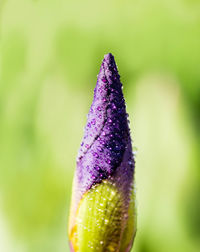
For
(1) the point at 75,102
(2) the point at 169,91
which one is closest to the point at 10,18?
(1) the point at 75,102

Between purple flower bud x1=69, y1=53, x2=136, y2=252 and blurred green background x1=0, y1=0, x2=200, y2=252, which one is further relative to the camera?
blurred green background x1=0, y1=0, x2=200, y2=252

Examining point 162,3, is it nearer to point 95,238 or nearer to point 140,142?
point 140,142

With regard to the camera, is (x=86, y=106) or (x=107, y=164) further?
(x=86, y=106)

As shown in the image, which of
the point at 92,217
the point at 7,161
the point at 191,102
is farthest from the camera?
the point at 7,161

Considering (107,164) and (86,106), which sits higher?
(86,106)
